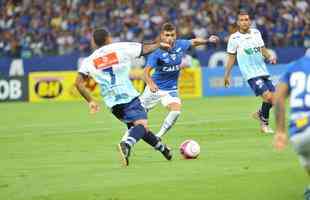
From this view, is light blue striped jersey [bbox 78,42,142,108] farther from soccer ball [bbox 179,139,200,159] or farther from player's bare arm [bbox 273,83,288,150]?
player's bare arm [bbox 273,83,288,150]

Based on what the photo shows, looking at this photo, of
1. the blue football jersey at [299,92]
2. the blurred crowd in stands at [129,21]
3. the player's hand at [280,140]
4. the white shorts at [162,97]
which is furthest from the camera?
the blurred crowd in stands at [129,21]

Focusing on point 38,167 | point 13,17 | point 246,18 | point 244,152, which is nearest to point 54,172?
point 38,167

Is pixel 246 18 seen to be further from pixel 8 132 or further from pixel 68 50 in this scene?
pixel 68 50

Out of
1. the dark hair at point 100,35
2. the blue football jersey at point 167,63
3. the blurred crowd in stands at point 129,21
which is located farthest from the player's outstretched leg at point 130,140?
the blurred crowd in stands at point 129,21

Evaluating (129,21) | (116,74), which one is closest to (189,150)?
(116,74)

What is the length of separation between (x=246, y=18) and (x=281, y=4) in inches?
757

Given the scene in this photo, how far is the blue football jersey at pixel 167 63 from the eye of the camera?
1628 centimetres

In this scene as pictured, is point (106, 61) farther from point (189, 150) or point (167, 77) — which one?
point (167, 77)

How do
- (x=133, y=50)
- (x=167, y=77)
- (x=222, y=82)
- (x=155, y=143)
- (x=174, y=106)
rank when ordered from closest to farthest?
(x=133, y=50), (x=155, y=143), (x=174, y=106), (x=167, y=77), (x=222, y=82)

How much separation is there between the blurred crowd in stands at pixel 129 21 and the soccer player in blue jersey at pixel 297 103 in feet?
88.1

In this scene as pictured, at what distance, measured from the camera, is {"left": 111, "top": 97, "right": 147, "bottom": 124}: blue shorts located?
13344 millimetres

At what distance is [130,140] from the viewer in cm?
1301

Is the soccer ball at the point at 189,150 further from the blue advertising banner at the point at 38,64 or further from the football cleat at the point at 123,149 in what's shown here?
the blue advertising banner at the point at 38,64

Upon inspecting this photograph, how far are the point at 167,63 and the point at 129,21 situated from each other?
2189 centimetres
